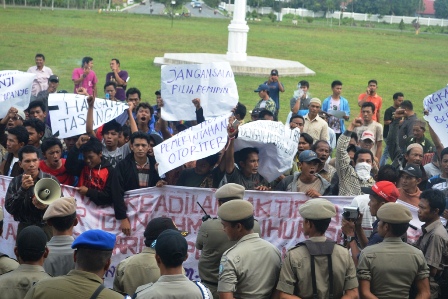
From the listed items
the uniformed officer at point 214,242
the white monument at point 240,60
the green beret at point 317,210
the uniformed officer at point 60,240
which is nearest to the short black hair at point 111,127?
the uniformed officer at point 214,242

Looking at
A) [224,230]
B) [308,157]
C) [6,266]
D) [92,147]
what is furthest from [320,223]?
[92,147]

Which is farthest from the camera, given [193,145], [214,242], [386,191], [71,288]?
[193,145]

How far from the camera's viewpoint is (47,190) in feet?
21.3

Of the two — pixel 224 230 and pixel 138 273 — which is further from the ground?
→ pixel 224 230

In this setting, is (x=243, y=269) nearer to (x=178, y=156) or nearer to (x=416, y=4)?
(x=178, y=156)

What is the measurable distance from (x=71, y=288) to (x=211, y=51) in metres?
30.6

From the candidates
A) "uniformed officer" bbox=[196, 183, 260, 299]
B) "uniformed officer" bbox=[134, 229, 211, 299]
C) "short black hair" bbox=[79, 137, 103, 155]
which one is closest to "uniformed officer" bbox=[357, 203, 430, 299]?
"uniformed officer" bbox=[196, 183, 260, 299]

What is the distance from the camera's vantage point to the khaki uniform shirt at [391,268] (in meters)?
5.33

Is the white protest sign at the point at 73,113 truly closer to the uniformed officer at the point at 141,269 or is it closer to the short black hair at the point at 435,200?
the uniformed officer at the point at 141,269

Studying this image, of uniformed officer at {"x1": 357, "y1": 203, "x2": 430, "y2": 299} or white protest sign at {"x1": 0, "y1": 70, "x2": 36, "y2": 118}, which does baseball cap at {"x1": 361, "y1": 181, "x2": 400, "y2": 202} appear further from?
white protest sign at {"x1": 0, "y1": 70, "x2": 36, "y2": 118}

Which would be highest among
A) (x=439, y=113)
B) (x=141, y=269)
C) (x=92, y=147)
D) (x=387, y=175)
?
(x=439, y=113)

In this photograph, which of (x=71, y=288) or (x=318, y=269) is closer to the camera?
(x=71, y=288)

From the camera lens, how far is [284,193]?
732 cm

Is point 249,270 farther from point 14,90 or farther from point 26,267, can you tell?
point 14,90
